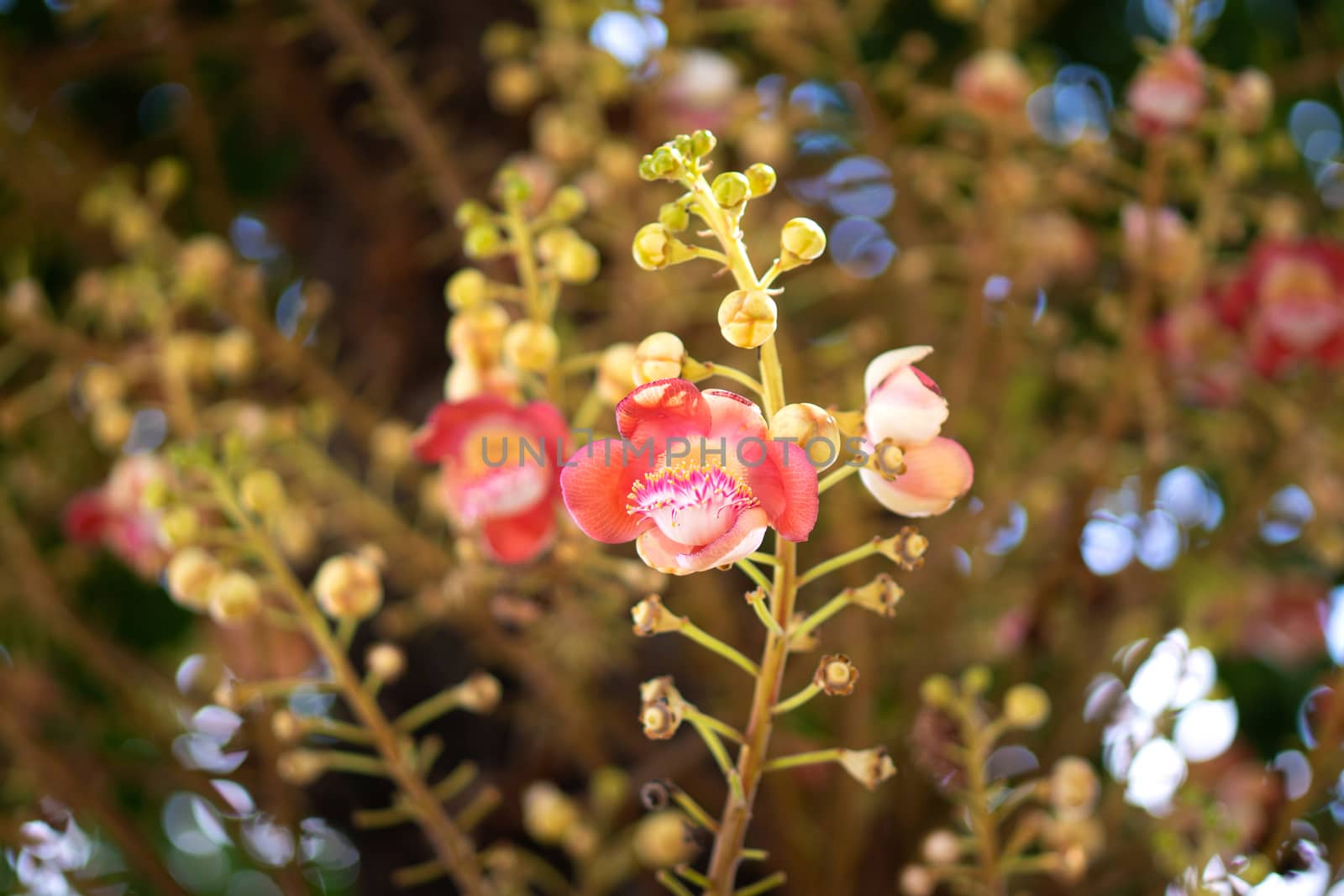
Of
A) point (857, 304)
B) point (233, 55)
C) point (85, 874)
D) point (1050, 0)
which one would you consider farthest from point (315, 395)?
point (1050, 0)

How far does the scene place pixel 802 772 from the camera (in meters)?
0.66

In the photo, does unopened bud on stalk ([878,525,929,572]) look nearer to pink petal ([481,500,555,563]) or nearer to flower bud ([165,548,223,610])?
pink petal ([481,500,555,563])

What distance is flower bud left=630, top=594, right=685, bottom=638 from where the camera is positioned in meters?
0.28

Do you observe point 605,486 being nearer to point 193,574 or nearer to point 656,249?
point 656,249

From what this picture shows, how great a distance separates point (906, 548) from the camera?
281 mm

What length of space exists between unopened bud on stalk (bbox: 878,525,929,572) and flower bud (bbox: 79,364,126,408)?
1.55ft

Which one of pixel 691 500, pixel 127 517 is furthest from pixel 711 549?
pixel 127 517

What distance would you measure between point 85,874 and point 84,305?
33cm

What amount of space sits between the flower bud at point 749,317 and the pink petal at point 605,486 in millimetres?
49

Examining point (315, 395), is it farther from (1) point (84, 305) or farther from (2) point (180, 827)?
(2) point (180, 827)

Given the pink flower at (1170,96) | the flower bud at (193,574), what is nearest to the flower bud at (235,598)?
the flower bud at (193,574)

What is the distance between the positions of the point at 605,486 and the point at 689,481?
0.9 inches

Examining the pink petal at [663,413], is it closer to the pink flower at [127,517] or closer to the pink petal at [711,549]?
the pink petal at [711,549]

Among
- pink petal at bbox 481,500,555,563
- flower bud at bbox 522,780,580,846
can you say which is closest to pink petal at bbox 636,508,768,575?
pink petal at bbox 481,500,555,563
